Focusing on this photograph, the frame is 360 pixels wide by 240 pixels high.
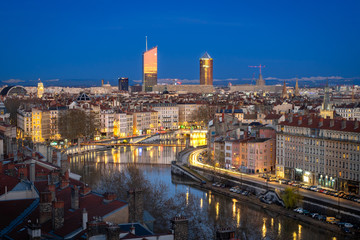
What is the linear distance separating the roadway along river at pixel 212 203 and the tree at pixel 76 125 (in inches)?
168

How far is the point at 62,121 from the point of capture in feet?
104

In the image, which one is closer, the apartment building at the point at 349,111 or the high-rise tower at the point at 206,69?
the apartment building at the point at 349,111

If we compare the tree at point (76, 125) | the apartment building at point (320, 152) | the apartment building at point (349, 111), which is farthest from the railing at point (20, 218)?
the apartment building at point (349, 111)

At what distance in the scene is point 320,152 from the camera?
17.0 metres

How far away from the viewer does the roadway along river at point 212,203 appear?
1265 centimetres

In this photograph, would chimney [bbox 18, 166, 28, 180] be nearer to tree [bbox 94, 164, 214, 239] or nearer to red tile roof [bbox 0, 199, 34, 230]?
red tile roof [bbox 0, 199, 34, 230]

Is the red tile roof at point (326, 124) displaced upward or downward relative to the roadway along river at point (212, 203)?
upward

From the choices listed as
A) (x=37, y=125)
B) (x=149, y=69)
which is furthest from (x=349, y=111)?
(x=149, y=69)

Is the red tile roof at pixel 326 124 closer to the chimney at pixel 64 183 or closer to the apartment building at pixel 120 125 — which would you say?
the chimney at pixel 64 183

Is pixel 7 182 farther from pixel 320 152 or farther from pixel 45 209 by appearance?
pixel 320 152

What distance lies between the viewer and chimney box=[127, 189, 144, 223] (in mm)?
7910

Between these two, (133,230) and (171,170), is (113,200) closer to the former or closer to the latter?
(133,230)

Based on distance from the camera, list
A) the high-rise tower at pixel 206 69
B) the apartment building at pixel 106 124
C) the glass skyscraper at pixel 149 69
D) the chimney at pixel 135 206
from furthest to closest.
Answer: the high-rise tower at pixel 206 69 → the glass skyscraper at pixel 149 69 → the apartment building at pixel 106 124 → the chimney at pixel 135 206

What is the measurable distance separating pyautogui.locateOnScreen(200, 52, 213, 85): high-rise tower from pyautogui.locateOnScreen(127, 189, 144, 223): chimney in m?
136
